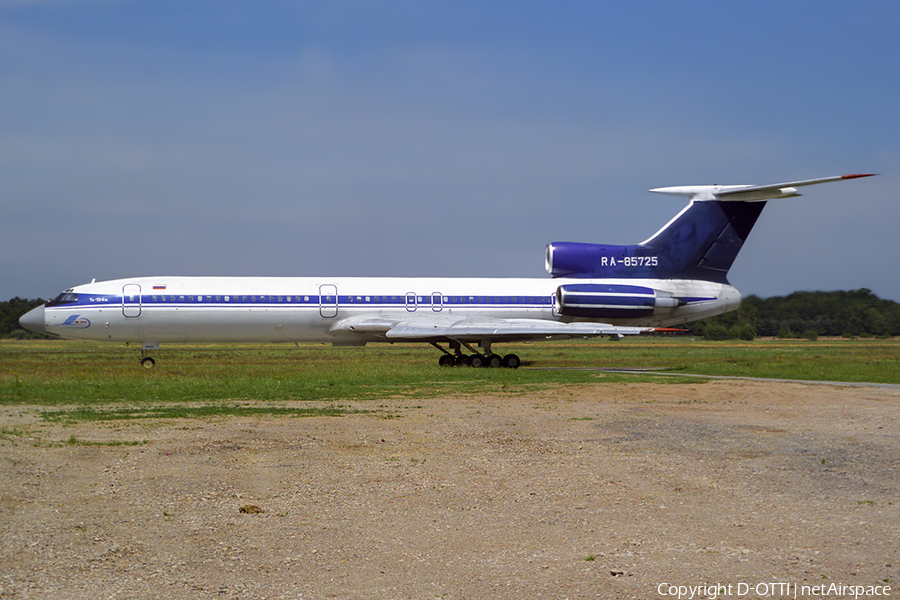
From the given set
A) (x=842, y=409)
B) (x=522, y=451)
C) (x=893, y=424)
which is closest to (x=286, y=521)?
(x=522, y=451)

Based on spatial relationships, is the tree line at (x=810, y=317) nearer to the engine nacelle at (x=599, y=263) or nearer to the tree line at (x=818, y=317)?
the tree line at (x=818, y=317)

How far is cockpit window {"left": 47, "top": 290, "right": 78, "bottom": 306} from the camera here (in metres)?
26.3

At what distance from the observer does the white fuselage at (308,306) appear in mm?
26234

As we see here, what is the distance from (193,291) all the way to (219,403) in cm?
1233

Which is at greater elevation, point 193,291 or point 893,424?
point 193,291

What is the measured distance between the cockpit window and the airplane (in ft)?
0.14

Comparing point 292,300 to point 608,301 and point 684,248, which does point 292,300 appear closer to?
point 608,301

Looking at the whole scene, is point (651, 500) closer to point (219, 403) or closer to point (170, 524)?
point (170, 524)

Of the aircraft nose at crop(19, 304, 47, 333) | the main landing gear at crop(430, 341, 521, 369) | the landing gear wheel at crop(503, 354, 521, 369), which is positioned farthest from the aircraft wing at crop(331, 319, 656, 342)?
the aircraft nose at crop(19, 304, 47, 333)

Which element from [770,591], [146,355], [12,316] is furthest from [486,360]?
[12,316]

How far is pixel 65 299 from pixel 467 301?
1355 cm

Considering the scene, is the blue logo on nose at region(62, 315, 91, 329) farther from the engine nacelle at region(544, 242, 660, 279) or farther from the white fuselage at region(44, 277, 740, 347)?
the engine nacelle at region(544, 242, 660, 279)

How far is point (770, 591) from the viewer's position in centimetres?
511

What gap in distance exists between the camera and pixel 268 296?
2714 centimetres
